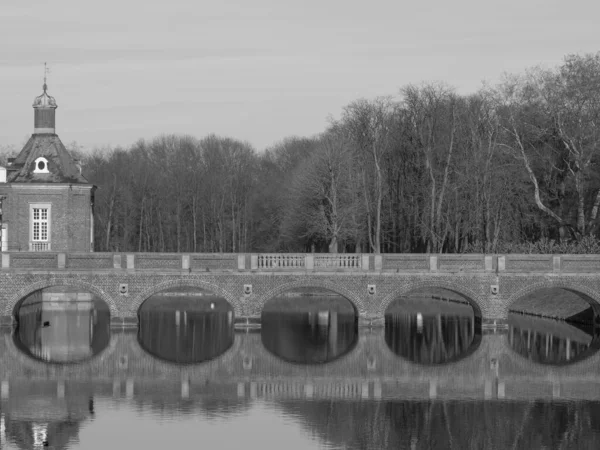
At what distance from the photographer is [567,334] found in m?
44.8

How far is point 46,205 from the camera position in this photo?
54188 mm

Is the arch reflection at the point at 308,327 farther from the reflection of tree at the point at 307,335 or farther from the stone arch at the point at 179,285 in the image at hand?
the stone arch at the point at 179,285

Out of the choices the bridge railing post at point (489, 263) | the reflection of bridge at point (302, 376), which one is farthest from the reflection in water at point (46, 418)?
the bridge railing post at point (489, 263)

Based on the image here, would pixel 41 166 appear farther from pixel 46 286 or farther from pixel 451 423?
pixel 451 423

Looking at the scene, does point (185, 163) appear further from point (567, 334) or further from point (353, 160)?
point (567, 334)

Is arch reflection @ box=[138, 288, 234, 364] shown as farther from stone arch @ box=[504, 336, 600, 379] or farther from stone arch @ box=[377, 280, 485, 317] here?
stone arch @ box=[504, 336, 600, 379]

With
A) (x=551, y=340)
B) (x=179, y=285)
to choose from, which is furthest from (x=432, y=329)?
(x=179, y=285)

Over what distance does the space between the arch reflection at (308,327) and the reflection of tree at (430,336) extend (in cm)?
174

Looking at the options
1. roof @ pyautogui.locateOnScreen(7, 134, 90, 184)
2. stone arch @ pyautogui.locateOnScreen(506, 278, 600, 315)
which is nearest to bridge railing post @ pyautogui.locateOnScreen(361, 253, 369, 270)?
stone arch @ pyautogui.locateOnScreen(506, 278, 600, 315)

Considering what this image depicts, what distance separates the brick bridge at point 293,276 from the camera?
44.2m

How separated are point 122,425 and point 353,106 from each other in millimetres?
46804

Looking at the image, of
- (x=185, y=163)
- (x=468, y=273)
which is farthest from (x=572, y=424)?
(x=185, y=163)

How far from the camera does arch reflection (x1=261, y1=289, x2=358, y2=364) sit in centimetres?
4003

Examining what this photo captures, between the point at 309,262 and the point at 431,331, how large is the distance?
6075mm
